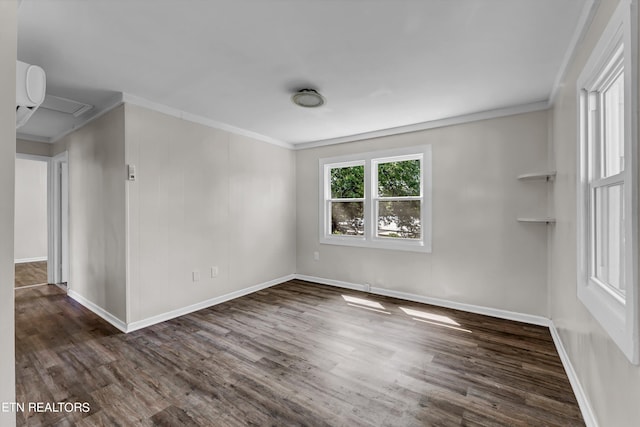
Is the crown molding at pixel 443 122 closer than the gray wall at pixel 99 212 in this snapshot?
No

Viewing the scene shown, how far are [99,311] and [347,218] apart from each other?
359 cm

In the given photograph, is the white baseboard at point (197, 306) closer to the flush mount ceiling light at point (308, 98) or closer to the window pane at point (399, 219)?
the window pane at point (399, 219)

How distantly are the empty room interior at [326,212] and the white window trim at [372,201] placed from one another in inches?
1.2

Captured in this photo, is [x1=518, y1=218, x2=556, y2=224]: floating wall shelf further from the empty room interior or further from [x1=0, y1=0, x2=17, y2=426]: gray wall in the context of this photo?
[x1=0, y1=0, x2=17, y2=426]: gray wall

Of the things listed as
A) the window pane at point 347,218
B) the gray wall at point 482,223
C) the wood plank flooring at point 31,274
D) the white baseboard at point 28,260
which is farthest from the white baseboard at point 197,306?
the white baseboard at point 28,260

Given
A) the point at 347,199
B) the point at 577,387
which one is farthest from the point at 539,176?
the point at 347,199

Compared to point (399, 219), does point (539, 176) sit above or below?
above

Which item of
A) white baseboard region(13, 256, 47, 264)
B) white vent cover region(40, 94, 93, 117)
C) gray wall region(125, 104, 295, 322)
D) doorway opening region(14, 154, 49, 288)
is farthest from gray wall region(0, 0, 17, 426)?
white baseboard region(13, 256, 47, 264)

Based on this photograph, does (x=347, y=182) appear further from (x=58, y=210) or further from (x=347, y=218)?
(x=58, y=210)

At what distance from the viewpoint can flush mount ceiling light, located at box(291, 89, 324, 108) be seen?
9.20 feet

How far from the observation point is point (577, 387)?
77.5 inches

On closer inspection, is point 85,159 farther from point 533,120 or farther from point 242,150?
point 533,120

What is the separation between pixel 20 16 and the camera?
1.73m

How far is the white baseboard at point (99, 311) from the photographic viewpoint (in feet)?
10.1
